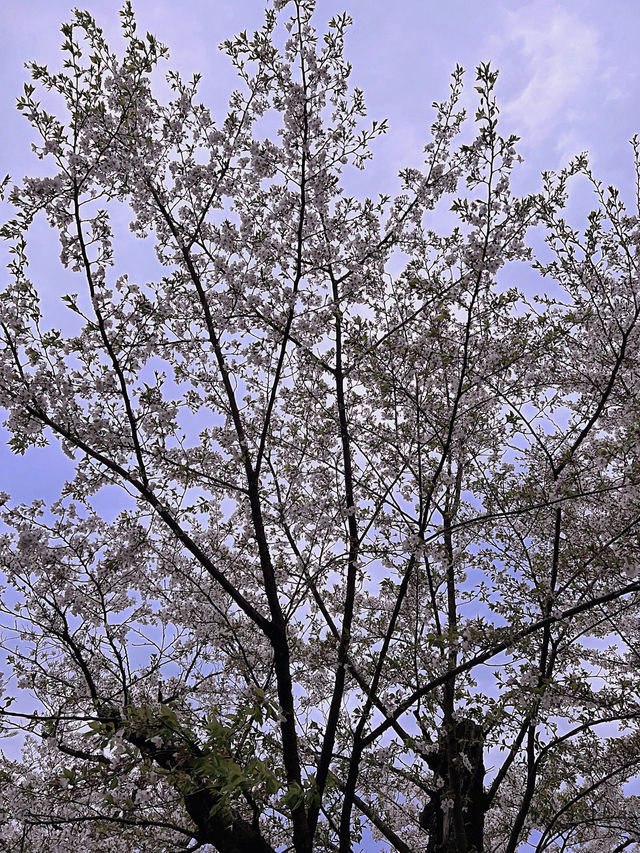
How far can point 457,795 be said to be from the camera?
7.28 m

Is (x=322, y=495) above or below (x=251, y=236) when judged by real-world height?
below

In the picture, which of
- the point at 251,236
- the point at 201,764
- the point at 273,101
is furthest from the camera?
the point at 251,236

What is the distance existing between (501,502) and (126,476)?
4.35 m

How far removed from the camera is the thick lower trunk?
7.29 m

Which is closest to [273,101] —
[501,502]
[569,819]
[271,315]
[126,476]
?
[271,315]

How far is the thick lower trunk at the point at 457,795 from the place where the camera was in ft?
23.9

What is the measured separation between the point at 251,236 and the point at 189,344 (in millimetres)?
1584

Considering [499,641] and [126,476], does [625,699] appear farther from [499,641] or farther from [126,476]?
[126,476]

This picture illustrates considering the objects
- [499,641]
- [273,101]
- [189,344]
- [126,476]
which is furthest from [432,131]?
[499,641]

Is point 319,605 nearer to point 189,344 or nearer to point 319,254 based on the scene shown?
point 189,344

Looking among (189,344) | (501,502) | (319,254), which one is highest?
(319,254)

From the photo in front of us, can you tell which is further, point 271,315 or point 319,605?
point 319,605

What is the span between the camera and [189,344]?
7.36 metres

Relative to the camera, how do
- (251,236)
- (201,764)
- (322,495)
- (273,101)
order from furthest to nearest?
(322,495) → (251,236) → (273,101) → (201,764)
